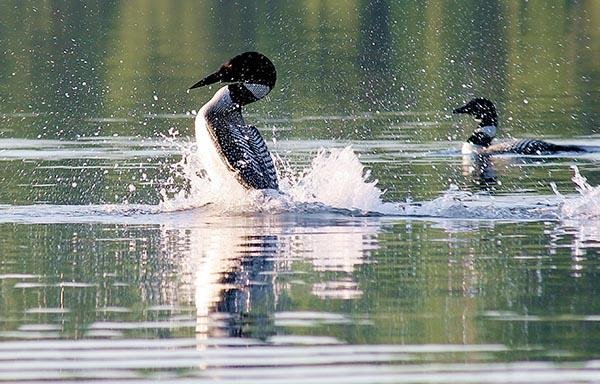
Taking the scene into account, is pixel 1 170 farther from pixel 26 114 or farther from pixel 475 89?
pixel 475 89

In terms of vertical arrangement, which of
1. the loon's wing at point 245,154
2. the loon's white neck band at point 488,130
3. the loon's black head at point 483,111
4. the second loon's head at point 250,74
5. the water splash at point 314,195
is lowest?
the water splash at point 314,195

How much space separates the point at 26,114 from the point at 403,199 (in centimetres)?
1366

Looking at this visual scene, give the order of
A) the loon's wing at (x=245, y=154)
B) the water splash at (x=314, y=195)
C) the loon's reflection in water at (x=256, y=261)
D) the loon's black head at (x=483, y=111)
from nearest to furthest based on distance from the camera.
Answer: the loon's reflection in water at (x=256, y=261)
the water splash at (x=314, y=195)
the loon's wing at (x=245, y=154)
the loon's black head at (x=483, y=111)

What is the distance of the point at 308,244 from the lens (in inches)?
675

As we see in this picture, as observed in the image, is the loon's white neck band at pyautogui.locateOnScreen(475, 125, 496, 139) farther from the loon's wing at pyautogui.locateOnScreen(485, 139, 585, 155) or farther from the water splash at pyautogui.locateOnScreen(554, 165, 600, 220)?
the water splash at pyautogui.locateOnScreen(554, 165, 600, 220)

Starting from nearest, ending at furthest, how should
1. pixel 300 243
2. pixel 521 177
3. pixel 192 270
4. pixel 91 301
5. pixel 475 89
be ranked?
1. pixel 91 301
2. pixel 192 270
3. pixel 300 243
4. pixel 521 177
5. pixel 475 89

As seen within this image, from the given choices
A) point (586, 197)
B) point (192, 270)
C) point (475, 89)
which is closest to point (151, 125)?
point (475, 89)

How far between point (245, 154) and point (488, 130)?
1084 cm

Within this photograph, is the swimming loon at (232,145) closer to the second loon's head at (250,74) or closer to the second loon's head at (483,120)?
the second loon's head at (250,74)

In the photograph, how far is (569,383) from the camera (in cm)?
1098

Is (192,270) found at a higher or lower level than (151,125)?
lower

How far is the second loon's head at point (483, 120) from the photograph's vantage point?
95.8 feet

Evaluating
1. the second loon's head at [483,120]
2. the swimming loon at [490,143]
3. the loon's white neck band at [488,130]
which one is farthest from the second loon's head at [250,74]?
the loon's white neck band at [488,130]

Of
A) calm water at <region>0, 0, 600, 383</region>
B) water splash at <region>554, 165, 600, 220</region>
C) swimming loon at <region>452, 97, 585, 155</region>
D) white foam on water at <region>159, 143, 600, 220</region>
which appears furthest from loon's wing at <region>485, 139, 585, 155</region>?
water splash at <region>554, 165, 600, 220</region>
